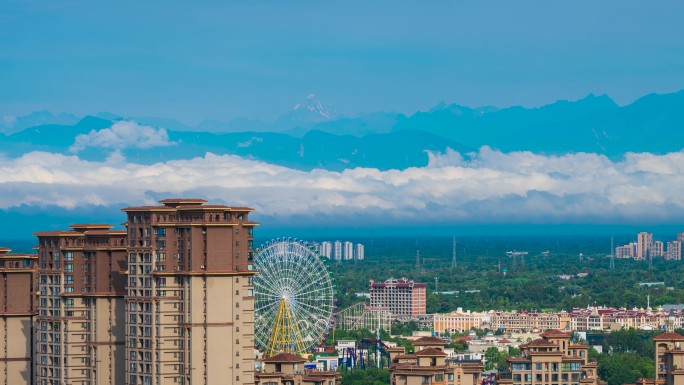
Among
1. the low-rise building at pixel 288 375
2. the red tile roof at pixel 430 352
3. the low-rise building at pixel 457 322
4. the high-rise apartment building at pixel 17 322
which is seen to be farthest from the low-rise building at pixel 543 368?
the low-rise building at pixel 457 322

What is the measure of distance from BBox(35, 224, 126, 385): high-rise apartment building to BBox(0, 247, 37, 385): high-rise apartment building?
6.64 ft

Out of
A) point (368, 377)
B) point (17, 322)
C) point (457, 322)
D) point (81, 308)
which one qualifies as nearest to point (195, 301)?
point (81, 308)

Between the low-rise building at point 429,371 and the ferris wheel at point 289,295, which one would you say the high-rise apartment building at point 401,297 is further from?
the low-rise building at point 429,371

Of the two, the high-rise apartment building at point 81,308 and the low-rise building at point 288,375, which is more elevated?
the high-rise apartment building at point 81,308

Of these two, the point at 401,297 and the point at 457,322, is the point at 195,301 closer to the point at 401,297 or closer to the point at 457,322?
the point at 457,322

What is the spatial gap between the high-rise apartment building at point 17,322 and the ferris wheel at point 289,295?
25278 millimetres

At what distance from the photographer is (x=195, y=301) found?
1811 inches

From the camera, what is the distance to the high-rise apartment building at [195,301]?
45875 millimetres

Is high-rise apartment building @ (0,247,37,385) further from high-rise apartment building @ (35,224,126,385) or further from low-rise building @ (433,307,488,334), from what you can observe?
low-rise building @ (433,307,488,334)

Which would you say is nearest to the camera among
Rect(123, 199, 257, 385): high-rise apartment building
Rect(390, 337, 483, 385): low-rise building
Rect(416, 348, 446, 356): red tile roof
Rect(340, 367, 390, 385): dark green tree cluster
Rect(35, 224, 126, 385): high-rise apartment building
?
Rect(123, 199, 257, 385): high-rise apartment building

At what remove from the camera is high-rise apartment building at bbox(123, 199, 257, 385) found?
151 feet

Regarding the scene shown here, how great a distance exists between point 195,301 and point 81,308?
577cm

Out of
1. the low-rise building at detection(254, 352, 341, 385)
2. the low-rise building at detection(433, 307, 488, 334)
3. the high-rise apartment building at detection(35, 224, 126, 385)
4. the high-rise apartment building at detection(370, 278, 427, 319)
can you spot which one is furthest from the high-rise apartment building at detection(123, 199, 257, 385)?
the high-rise apartment building at detection(370, 278, 427, 319)

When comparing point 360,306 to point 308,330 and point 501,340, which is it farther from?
point 308,330
